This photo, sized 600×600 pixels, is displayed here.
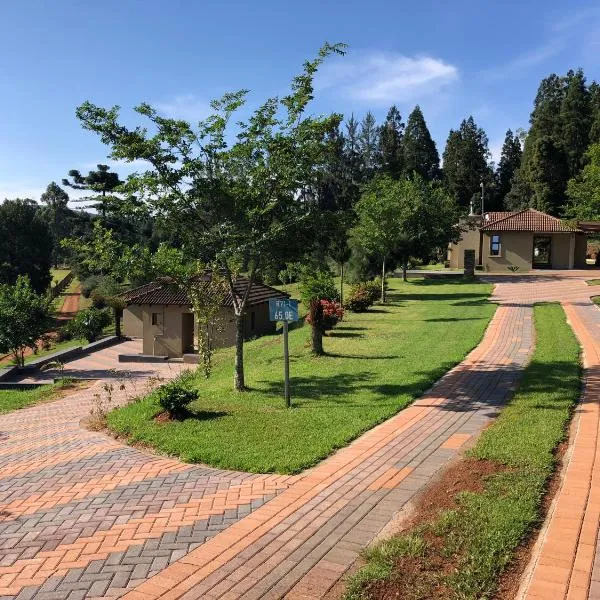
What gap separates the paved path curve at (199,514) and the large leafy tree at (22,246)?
175ft

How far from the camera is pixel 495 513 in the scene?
477cm

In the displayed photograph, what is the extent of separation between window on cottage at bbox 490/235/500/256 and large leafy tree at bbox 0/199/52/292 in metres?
43.5

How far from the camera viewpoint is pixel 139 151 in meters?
9.96

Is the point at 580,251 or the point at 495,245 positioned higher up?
the point at 495,245

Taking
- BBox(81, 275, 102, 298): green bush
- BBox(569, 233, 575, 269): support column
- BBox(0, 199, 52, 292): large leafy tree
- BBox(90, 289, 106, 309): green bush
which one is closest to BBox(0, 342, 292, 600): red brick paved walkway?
BBox(569, 233, 575, 269): support column

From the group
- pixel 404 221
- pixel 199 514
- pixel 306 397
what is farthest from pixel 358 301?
pixel 199 514

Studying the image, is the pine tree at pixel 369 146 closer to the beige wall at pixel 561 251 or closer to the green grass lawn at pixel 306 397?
the beige wall at pixel 561 251

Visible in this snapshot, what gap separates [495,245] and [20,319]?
107 ft

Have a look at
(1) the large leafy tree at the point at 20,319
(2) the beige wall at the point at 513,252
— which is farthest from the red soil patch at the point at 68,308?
(2) the beige wall at the point at 513,252

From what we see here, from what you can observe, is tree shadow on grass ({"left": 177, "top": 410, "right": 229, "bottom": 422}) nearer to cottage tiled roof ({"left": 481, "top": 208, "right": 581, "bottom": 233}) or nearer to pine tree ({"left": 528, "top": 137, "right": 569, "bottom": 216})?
cottage tiled roof ({"left": 481, "top": 208, "right": 581, "bottom": 233})

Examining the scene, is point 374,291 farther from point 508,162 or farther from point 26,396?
point 508,162

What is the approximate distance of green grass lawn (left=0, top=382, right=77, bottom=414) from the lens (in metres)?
15.6

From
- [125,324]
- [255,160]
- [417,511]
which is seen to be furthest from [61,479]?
[125,324]

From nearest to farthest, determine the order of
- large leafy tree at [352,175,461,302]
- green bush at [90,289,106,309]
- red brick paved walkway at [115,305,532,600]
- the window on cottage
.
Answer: red brick paved walkway at [115,305,532,600] < large leafy tree at [352,175,461,302] < the window on cottage < green bush at [90,289,106,309]
